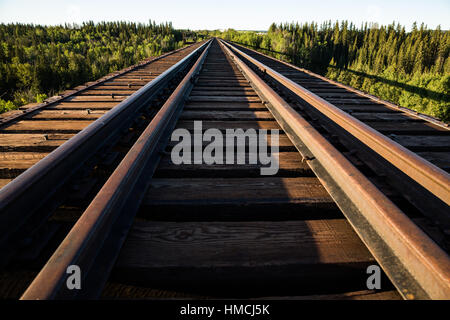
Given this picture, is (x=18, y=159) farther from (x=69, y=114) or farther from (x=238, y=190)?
(x=238, y=190)

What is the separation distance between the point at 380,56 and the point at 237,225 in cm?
10563

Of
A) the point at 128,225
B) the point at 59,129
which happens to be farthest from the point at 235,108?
the point at 128,225

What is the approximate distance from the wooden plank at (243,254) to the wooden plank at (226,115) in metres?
2.03

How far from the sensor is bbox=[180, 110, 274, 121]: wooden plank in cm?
319

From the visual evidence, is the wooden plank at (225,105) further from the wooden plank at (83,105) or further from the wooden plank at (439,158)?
the wooden plank at (439,158)

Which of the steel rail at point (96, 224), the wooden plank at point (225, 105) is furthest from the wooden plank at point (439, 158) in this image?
the steel rail at point (96, 224)

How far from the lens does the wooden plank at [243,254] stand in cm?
112

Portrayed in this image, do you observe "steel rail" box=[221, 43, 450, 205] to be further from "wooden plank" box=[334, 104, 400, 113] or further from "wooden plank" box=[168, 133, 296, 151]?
"wooden plank" box=[334, 104, 400, 113]

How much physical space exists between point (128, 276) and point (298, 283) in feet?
2.77

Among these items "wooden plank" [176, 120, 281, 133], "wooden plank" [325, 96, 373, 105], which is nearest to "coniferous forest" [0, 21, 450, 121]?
"wooden plank" [325, 96, 373, 105]

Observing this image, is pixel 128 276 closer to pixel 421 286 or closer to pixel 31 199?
pixel 31 199

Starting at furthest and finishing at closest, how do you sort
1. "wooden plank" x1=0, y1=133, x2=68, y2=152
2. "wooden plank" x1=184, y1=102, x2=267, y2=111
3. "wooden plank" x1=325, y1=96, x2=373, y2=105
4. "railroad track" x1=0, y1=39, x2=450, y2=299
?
"wooden plank" x1=325, y1=96, x2=373, y2=105 < "wooden plank" x1=184, y1=102, x2=267, y2=111 < "wooden plank" x1=0, y1=133, x2=68, y2=152 < "railroad track" x1=0, y1=39, x2=450, y2=299

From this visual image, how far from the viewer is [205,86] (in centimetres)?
515

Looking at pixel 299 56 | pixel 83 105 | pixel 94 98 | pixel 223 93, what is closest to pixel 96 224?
pixel 83 105
